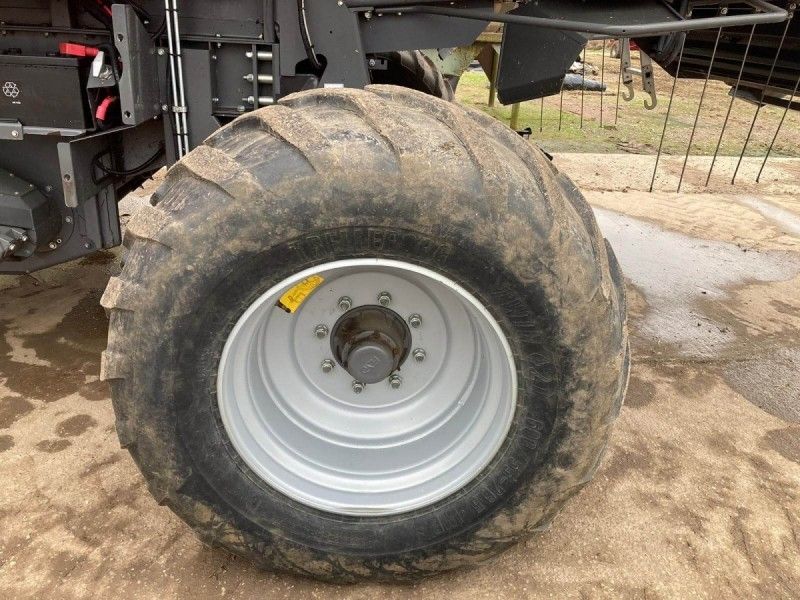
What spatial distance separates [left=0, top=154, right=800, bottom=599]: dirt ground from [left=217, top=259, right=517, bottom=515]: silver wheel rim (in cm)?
38

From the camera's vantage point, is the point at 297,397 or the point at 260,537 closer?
the point at 260,537

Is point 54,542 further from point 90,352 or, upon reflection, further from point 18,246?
point 90,352

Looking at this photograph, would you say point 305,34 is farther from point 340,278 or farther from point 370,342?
point 370,342

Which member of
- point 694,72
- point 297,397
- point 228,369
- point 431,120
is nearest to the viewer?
point 431,120

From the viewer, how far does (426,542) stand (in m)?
1.97

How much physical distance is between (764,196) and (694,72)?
3.56m

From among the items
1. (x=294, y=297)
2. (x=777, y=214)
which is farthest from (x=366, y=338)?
(x=777, y=214)

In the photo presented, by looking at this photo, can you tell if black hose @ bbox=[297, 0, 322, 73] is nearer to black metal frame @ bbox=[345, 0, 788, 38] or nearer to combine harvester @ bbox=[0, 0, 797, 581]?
combine harvester @ bbox=[0, 0, 797, 581]

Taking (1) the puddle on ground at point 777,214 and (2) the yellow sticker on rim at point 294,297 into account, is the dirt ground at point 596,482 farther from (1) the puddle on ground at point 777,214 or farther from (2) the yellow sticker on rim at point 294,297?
(1) the puddle on ground at point 777,214

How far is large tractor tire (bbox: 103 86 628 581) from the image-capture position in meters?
1.68

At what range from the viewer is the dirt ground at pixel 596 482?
2.16 metres

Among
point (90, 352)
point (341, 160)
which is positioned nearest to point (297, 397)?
point (341, 160)

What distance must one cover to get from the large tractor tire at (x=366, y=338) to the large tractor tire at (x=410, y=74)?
214 cm

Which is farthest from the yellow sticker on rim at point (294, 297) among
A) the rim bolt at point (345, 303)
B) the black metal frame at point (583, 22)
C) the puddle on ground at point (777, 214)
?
the puddle on ground at point (777, 214)
